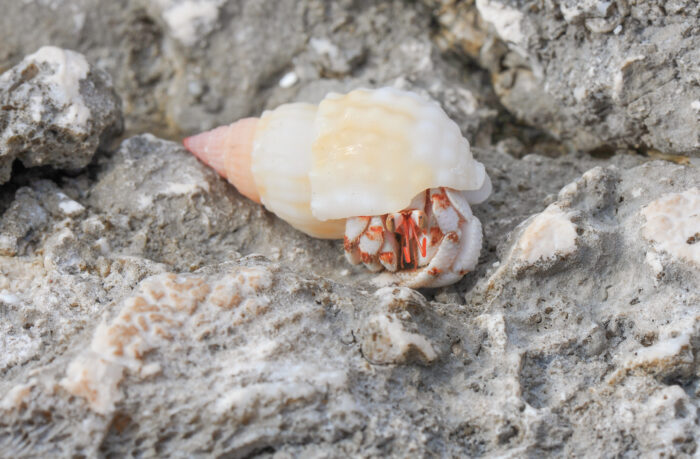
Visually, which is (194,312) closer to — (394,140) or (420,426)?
(420,426)

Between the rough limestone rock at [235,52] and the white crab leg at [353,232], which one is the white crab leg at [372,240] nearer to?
the white crab leg at [353,232]

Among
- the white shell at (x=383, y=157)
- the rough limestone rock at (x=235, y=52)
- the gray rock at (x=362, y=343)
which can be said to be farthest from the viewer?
the rough limestone rock at (x=235, y=52)

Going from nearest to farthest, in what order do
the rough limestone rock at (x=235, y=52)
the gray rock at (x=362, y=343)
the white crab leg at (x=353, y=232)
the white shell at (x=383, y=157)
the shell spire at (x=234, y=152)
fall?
the gray rock at (x=362, y=343)
the white shell at (x=383, y=157)
the white crab leg at (x=353, y=232)
the shell spire at (x=234, y=152)
the rough limestone rock at (x=235, y=52)

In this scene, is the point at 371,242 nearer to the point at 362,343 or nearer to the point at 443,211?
the point at 443,211

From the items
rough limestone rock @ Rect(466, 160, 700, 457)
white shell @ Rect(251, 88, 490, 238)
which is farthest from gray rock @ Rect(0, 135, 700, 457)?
white shell @ Rect(251, 88, 490, 238)

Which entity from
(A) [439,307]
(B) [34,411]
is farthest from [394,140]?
(B) [34,411]

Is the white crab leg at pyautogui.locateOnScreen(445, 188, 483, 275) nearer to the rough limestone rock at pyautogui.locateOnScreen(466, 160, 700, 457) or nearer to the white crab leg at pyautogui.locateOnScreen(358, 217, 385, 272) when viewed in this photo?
the rough limestone rock at pyautogui.locateOnScreen(466, 160, 700, 457)

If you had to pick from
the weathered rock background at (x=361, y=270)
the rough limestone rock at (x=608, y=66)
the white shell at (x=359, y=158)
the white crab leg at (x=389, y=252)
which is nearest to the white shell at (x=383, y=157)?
the white shell at (x=359, y=158)
